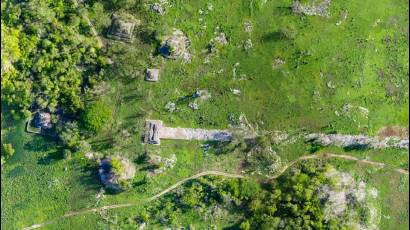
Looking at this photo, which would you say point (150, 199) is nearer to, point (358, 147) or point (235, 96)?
point (235, 96)

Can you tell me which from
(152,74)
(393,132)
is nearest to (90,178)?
(152,74)

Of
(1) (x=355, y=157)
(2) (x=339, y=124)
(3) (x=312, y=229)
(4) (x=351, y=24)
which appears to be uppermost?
(4) (x=351, y=24)

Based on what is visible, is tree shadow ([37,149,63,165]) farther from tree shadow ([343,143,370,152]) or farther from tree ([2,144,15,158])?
tree shadow ([343,143,370,152])

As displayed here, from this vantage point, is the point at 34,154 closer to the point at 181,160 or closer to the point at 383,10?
the point at 181,160

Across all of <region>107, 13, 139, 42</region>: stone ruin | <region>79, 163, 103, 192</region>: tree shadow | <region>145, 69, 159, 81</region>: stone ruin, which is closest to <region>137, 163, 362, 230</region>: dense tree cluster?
<region>79, 163, 103, 192</region>: tree shadow

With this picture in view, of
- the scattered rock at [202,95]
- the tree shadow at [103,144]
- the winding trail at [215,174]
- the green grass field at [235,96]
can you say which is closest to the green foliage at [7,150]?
the green grass field at [235,96]

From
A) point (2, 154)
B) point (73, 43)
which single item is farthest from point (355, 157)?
point (2, 154)
